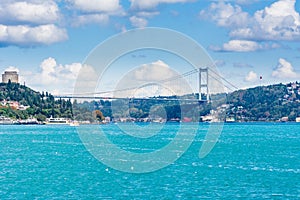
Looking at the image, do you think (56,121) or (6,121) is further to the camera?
(56,121)

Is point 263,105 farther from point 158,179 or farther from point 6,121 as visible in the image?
point 158,179

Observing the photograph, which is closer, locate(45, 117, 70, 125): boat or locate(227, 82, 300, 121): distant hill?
locate(45, 117, 70, 125): boat

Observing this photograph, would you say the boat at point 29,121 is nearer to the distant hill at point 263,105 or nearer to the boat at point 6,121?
the boat at point 6,121

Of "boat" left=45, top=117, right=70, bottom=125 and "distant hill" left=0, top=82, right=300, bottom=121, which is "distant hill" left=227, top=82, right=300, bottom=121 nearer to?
"distant hill" left=0, top=82, right=300, bottom=121

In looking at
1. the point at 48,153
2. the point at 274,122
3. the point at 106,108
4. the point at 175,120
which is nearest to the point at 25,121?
the point at 106,108

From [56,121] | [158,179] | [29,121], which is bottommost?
[158,179]

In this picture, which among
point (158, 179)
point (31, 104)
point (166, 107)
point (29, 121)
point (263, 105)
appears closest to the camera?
point (158, 179)

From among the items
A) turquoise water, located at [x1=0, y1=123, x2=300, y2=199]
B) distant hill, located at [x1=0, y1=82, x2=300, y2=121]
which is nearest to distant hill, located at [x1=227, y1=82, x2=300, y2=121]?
distant hill, located at [x1=0, y1=82, x2=300, y2=121]

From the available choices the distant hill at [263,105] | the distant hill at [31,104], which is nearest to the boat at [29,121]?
the distant hill at [31,104]

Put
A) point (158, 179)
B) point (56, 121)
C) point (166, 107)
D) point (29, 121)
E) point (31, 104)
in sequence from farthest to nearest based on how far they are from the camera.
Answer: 1. point (31, 104)
2. point (29, 121)
3. point (56, 121)
4. point (166, 107)
5. point (158, 179)

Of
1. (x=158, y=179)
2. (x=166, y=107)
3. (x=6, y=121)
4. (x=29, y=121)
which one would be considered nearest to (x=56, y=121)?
(x=29, y=121)

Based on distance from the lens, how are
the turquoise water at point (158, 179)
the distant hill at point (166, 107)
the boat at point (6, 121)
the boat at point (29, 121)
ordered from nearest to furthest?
the turquoise water at point (158, 179), the distant hill at point (166, 107), the boat at point (6, 121), the boat at point (29, 121)
